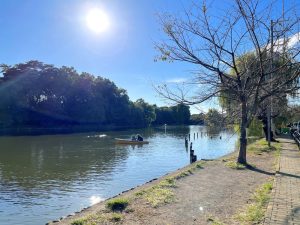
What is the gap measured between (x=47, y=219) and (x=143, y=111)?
99.3m

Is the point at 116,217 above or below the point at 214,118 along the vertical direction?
below

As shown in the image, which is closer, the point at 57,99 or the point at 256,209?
the point at 256,209

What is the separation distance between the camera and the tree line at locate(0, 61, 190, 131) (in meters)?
72.9

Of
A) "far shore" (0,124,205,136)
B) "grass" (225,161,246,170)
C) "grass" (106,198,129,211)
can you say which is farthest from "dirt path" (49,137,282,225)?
"far shore" (0,124,205,136)

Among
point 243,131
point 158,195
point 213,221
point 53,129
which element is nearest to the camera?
point 213,221

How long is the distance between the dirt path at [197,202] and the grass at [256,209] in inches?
8.1

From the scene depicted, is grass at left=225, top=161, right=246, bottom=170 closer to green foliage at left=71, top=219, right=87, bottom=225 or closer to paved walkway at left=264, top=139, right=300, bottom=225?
paved walkway at left=264, top=139, right=300, bottom=225

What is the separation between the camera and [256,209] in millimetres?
7535

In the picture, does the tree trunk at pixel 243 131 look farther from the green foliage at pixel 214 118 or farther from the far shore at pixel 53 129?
the far shore at pixel 53 129

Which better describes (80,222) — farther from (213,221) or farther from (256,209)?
(256,209)

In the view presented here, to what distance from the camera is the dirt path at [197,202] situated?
745 centimetres

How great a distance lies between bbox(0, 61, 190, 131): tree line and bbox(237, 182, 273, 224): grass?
58693 millimetres

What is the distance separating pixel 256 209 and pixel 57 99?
78.8m

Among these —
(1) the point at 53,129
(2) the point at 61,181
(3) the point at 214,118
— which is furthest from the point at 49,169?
(1) the point at 53,129
